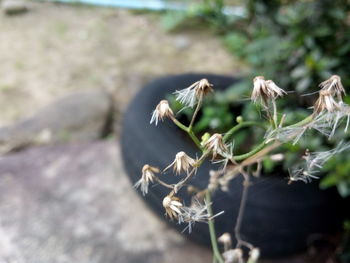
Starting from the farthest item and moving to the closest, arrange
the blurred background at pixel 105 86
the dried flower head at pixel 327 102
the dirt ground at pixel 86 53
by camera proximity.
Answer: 1. the dirt ground at pixel 86 53
2. the blurred background at pixel 105 86
3. the dried flower head at pixel 327 102

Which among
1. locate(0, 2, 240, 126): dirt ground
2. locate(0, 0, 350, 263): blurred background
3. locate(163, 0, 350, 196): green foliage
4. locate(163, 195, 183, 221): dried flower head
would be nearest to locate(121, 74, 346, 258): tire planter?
locate(0, 0, 350, 263): blurred background

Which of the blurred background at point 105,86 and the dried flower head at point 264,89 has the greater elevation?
the dried flower head at point 264,89

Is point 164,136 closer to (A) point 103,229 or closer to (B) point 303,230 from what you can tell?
(A) point 103,229

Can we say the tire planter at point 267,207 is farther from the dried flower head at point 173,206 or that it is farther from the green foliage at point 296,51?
the dried flower head at point 173,206

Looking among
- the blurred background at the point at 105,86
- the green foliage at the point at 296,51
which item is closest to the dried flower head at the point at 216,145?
the blurred background at the point at 105,86

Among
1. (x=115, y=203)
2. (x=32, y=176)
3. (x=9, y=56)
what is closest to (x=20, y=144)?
(x=32, y=176)

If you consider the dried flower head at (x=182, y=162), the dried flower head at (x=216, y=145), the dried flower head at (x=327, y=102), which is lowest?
the dried flower head at (x=182, y=162)

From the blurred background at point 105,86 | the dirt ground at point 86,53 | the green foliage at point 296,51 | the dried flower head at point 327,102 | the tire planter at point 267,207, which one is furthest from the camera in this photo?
the dirt ground at point 86,53
